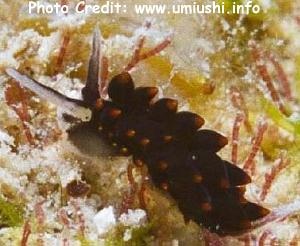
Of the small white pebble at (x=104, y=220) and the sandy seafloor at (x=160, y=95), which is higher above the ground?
the sandy seafloor at (x=160, y=95)

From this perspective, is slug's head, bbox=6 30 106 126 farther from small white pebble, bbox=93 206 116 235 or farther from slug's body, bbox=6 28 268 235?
small white pebble, bbox=93 206 116 235

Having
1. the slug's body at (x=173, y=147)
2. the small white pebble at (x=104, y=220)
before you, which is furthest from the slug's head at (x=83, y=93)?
the small white pebble at (x=104, y=220)

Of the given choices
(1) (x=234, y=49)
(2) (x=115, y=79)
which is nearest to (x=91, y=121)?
(2) (x=115, y=79)

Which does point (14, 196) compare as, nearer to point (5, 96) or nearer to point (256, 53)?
point (5, 96)

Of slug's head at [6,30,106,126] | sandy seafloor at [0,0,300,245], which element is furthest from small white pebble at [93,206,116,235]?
slug's head at [6,30,106,126]

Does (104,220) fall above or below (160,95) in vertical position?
below

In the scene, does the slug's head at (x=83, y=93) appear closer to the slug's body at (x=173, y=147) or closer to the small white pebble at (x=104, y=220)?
the slug's body at (x=173, y=147)
